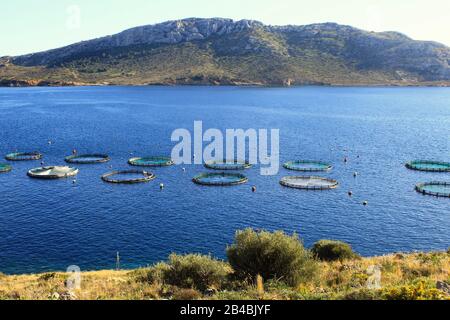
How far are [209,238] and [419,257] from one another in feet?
105

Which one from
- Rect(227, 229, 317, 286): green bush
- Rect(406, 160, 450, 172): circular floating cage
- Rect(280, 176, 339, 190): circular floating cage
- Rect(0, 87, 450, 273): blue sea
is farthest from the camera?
Rect(406, 160, 450, 172): circular floating cage

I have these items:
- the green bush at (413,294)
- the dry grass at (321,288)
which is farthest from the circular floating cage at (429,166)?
the green bush at (413,294)

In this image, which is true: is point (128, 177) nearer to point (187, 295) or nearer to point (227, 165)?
point (227, 165)

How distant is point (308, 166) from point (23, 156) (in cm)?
7957

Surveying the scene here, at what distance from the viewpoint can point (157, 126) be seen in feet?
607

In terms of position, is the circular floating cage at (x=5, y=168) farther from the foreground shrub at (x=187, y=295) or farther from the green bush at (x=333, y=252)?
the foreground shrub at (x=187, y=295)

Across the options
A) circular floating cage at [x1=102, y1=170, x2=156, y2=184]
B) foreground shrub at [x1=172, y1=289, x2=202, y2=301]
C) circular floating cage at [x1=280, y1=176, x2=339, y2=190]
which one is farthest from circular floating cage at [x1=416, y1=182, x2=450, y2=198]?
foreground shrub at [x1=172, y1=289, x2=202, y2=301]

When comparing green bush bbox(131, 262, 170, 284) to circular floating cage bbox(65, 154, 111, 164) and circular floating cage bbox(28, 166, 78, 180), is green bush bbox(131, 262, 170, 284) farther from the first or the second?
circular floating cage bbox(65, 154, 111, 164)

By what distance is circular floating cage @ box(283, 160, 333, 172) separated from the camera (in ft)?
375

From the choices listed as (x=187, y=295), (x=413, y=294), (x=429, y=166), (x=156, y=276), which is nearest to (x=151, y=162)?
(x=429, y=166)

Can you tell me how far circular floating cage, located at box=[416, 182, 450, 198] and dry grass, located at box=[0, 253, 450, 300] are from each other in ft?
165

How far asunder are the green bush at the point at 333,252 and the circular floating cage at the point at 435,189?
48.4 m

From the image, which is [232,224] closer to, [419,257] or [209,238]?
[209,238]
